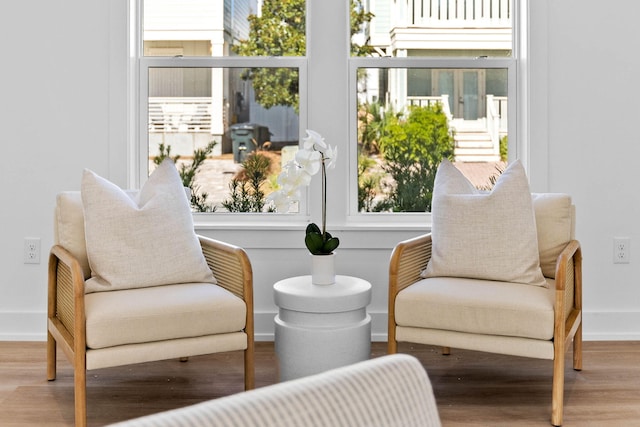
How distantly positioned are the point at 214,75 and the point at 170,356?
1805 millimetres

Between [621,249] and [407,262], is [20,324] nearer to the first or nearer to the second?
[407,262]

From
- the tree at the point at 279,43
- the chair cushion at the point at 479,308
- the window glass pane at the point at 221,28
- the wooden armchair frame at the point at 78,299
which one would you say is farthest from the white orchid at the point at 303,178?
the window glass pane at the point at 221,28

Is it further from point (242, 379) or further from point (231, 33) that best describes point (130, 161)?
point (242, 379)

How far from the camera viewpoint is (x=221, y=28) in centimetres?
367

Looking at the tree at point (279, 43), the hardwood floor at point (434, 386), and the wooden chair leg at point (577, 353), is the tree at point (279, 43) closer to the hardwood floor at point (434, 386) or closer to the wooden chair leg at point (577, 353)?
the hardwood floor at point (434, 386)

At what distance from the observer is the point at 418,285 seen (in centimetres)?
267

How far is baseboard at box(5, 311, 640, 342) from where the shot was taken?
3.55 metres

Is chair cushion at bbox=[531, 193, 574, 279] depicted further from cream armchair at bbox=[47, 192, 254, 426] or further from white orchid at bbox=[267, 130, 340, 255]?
cream armchair at bbox=[47, 192, 254, 426]

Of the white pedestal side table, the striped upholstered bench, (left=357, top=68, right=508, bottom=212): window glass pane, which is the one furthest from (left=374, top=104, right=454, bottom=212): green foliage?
the striped upholstered bench

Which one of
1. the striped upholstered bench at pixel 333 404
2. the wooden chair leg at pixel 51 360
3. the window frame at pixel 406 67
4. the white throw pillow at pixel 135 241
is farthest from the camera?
the window frame at pixel 406 67

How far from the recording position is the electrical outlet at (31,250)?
3.55 metres

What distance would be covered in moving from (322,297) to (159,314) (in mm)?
618

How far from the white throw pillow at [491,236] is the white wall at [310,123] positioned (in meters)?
0.73

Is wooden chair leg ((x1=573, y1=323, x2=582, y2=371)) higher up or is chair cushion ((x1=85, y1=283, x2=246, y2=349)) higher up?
chair cushion ((x1=85, y1=283, x2=246, y2=349))
